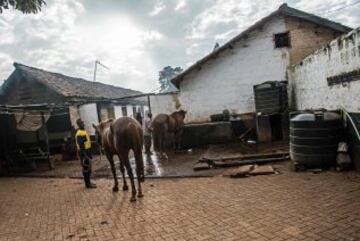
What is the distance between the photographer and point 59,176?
11781 mm

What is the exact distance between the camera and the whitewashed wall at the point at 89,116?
1956cm

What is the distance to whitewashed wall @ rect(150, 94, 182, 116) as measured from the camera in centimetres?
1688

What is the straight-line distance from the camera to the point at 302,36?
1539 cm

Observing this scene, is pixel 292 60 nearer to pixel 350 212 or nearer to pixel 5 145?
pixel 350 212

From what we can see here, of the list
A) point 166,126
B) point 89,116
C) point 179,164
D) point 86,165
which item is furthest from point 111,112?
point 86,165

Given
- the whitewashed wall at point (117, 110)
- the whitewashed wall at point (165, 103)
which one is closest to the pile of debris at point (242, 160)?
the whitewashed wall at point (165, 103)

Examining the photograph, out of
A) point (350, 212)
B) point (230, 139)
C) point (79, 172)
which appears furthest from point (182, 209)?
point (230, 139)

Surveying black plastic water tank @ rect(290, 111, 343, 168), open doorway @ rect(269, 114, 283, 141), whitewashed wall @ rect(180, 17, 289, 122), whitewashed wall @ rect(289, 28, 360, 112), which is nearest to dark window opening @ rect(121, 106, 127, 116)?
whitewashed wall @ rect(180, 17, 289, 122)

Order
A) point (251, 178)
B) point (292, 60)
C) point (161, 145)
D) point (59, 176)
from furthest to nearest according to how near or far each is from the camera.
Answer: point (292, 60)
point (161, 145)
point (59, 176)
point (251, 178)

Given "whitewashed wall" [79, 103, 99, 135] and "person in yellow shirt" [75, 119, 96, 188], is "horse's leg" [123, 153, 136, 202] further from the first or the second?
"whitewashed wall" [79, 103, 99, 135]

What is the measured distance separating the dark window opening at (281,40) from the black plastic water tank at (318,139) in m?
8.55

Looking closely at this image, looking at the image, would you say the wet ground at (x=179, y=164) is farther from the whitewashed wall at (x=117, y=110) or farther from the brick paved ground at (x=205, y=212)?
the whitewashed wall at (x=117, y=110)

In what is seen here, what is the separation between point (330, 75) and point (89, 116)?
14865 mm

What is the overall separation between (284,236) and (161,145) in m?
9.75
